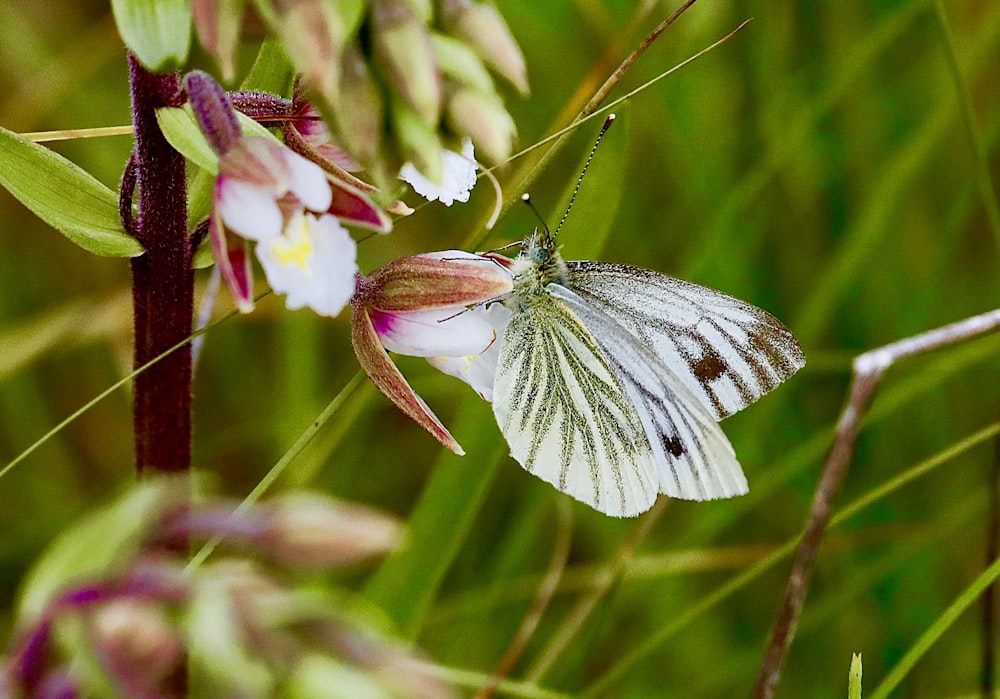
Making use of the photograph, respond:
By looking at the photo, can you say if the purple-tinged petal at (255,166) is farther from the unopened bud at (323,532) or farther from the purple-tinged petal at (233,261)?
the unopened bud at (323,532)

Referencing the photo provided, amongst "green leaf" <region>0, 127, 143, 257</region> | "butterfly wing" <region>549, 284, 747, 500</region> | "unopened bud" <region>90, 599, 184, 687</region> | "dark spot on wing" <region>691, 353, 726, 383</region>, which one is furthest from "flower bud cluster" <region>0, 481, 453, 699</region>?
"dark spot on wing" <region>691, 353, 726, 383</region>

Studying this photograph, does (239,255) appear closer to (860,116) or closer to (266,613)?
(266,613)

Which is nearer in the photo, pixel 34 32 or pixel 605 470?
pixel 605 470

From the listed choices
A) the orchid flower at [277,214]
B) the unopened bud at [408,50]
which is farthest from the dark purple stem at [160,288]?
the unopened bud at [408,50]

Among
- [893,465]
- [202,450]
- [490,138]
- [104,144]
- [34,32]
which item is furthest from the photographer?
[34,32]

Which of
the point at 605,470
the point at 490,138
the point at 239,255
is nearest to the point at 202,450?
the point at 605,470

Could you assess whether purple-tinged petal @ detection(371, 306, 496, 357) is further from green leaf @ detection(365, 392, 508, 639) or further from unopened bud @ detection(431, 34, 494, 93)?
unopened bud @ detection(431, 34, 494, 93)
